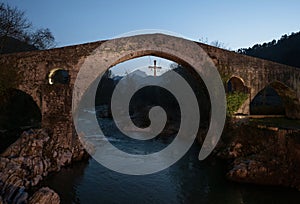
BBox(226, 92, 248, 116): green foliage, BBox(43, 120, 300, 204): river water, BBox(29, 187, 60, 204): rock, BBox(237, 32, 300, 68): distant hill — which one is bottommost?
BBox(43, 120, 300, 204): river water

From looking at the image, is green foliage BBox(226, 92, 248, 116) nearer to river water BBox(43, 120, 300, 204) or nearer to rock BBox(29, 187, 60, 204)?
river water BBox(43, 120, 300, 204)

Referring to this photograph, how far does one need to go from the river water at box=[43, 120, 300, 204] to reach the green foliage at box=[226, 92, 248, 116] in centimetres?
369

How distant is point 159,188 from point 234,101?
698 cm

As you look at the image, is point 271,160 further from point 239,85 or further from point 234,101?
point 239,85

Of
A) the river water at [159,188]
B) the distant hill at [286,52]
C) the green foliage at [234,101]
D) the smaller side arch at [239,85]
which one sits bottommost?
the river water at [159,188]

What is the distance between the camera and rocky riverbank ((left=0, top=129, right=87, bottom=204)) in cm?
673

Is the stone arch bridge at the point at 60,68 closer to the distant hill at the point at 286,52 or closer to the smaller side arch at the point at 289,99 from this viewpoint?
the smaller side arch at the point at 289,99

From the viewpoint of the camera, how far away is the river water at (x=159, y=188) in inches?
303

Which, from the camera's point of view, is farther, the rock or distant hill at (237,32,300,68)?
distant hill at (237,32,300,68)

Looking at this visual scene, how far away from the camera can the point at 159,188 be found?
852cm

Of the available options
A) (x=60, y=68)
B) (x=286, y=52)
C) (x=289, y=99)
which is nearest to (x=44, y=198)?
(x=60, y=68)

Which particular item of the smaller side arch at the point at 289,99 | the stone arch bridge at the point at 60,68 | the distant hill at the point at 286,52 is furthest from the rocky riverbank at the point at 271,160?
the distant hill at the point at 286,52

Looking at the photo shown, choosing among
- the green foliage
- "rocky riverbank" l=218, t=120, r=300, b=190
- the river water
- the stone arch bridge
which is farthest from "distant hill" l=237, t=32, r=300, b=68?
the river water

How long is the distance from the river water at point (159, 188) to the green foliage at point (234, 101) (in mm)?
3687
